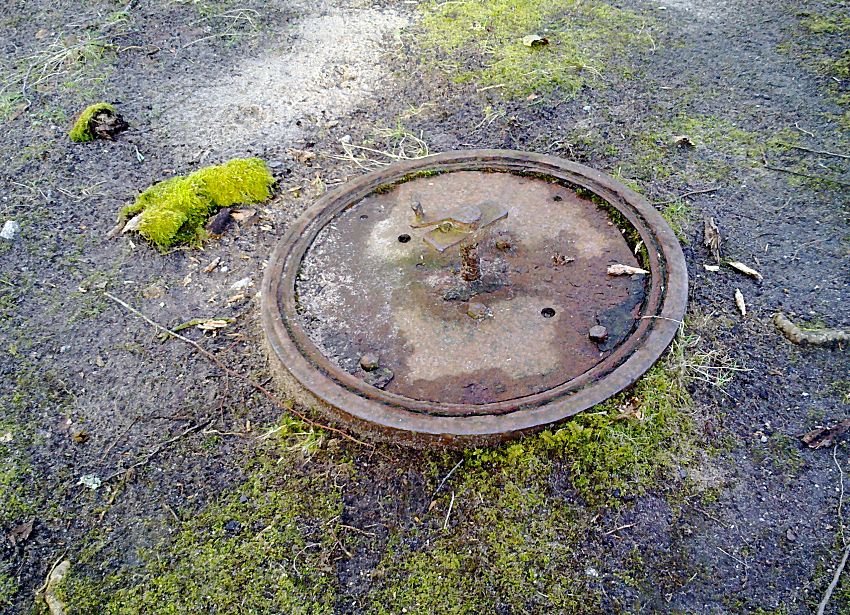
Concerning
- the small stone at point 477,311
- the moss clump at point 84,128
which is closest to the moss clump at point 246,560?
the small stone at point 477,311

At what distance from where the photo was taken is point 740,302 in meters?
2.73

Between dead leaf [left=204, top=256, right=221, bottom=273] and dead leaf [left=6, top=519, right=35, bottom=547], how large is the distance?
4.18ft

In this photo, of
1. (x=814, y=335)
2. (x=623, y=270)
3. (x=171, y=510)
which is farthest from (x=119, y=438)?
(x=814, y=335)

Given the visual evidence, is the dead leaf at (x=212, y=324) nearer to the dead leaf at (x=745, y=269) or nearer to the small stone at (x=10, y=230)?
the small stone at (x=10, y=230)

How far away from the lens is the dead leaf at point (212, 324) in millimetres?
2836

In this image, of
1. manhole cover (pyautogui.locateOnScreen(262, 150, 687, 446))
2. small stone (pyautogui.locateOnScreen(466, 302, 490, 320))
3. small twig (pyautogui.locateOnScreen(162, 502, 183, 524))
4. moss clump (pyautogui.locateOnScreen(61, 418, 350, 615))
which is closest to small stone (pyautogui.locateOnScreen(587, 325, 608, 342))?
manhole cover (pyautogui.locateOnScreen(262, 150, 687, 446))

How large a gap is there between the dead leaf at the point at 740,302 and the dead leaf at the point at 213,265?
2.33 meters

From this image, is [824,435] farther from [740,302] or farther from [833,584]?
[740,302]

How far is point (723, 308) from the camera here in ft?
8.93

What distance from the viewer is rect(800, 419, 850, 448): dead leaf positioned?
228cm

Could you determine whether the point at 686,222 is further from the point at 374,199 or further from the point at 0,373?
the point at 0,373

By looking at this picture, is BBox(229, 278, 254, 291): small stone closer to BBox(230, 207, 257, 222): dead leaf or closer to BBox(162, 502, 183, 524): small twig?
BBox(230, 207, 257, 222): dead leaf

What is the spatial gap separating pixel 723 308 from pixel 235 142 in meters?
2.70

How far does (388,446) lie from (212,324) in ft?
3.35
